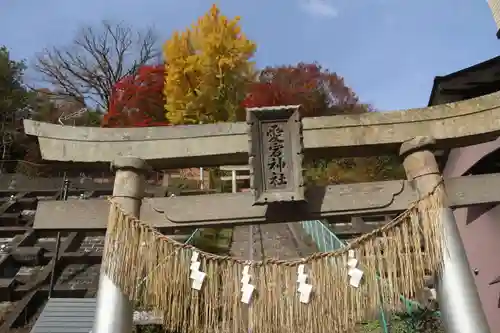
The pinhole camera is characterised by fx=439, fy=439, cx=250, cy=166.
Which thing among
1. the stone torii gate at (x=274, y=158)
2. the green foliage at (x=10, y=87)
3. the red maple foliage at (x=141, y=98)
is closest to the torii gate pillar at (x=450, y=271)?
the stone torii gate at (x=274, y=158)

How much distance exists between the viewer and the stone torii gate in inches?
176

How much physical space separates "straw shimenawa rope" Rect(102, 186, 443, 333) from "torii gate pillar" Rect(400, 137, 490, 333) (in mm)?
142

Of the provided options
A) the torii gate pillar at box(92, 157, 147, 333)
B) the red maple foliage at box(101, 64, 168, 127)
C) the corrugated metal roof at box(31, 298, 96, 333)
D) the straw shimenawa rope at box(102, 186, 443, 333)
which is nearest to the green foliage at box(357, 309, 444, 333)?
the straw shimenawa rope at box(102, 186, 443, 333)

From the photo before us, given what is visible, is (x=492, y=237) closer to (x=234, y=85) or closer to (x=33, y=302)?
(x=33, y=302)

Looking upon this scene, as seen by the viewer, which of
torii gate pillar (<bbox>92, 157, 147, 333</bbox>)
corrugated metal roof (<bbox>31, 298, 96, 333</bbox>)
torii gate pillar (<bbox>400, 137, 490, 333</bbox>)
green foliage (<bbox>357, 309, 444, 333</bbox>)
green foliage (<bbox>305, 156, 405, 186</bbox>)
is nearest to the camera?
torii gate pillar (<bbox>400, 137, 490, 333</bbox>)

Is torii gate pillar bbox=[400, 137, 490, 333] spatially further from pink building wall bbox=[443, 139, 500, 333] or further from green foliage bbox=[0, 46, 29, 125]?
green foliage bbox=[0, 46, 29, 125]

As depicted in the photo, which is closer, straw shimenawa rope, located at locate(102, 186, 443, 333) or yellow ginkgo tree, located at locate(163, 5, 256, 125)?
straw shimenawa rope, located at locate(102, 186, 443, 333)

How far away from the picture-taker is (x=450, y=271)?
13.4 feet

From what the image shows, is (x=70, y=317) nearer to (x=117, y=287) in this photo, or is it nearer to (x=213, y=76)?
(x=117, y=287)

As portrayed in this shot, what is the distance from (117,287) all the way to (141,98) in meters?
29.1

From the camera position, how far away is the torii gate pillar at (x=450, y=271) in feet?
12.7

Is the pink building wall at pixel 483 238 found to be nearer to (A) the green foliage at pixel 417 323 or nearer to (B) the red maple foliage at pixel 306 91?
(A) the green foliage at pixel 417 323

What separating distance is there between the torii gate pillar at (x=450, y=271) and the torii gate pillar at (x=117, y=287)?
112 inches

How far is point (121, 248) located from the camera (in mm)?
4199
